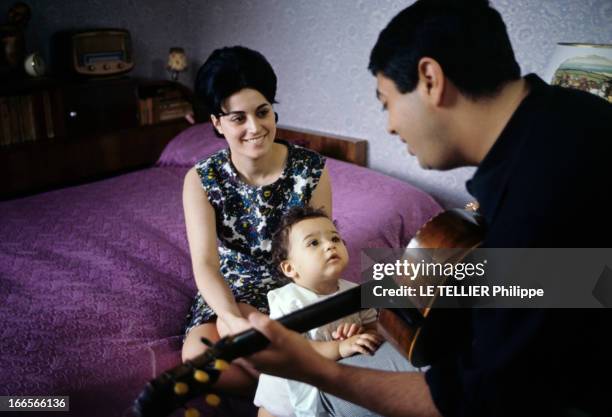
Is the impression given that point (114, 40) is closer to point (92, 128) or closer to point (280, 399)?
point (92, 128)

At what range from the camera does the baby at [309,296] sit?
130 centimetres

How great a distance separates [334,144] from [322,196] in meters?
1.09

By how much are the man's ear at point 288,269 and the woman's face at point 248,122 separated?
1.10 ft

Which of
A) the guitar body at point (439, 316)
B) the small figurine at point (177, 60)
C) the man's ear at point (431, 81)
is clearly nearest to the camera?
the man's ear at point (431, 81)

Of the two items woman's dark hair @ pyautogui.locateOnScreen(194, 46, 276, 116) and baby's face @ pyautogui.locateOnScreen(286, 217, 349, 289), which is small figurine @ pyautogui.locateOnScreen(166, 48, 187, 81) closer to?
woman's dark hair @ pyautogui.locateOnScreen(194, 46, 276, 116)

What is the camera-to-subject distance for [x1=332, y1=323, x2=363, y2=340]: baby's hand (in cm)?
136

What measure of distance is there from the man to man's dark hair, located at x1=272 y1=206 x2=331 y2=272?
21.3 inches

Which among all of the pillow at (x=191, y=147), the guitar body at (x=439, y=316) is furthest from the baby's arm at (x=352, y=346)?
the pillow at (x=191, y=147)

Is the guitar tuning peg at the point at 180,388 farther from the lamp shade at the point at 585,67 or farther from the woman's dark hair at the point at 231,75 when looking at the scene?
the lamp shade at the point at 585,67

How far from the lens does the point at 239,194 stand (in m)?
1.68

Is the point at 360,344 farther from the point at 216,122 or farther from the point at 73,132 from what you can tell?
the point at 73,132

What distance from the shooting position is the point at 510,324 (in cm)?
80

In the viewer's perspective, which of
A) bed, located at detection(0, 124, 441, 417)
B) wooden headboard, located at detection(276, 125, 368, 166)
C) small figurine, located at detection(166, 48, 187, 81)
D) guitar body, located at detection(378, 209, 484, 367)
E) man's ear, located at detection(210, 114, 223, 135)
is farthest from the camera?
small figurine, located at detection(166, 48, 187, 81)

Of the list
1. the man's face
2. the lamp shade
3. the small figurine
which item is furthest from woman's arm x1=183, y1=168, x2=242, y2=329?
the small figurine
